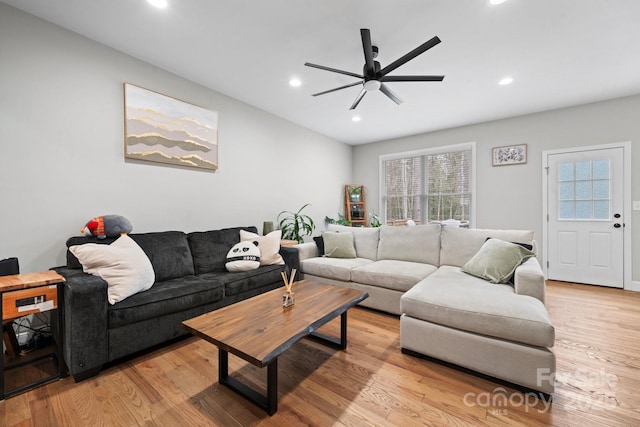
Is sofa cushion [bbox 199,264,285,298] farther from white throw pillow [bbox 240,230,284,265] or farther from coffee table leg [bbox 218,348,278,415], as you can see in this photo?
coffee table leg [bbox 218,348,278,415]

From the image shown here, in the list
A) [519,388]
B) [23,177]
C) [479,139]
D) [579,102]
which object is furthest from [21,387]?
[579,102]

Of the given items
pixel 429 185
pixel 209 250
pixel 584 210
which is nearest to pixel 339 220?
pixel 429 185

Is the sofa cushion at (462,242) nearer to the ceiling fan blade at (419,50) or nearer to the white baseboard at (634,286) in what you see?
the ceiling fan blade at (419,50)

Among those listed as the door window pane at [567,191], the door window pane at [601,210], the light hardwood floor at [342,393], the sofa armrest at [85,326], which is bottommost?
the light hardwood floor at [342,393]

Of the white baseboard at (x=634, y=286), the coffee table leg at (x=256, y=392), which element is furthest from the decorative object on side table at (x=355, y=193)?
the coffee table leg at (x=256, y=392)

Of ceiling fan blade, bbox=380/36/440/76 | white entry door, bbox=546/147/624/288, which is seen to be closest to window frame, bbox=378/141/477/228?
white entry door, bbox=546/147/624/288

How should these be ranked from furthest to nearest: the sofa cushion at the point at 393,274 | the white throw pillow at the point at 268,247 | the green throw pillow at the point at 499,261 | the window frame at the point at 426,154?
1. the window frame at the point at 426,154
2. the white throw pillow at the point at 268,247
3. the sofa cushion at the point at 393,274
4. the green throw pillow at the point at 499,261

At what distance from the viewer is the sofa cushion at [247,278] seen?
2.56 m

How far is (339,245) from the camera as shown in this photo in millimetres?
3645

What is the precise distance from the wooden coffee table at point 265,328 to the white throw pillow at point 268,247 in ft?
3.30

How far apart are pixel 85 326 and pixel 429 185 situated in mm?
5432

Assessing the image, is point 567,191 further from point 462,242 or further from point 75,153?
point 75,153

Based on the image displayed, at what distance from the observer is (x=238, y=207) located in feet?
12.4

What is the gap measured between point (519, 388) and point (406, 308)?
0.78 metres
